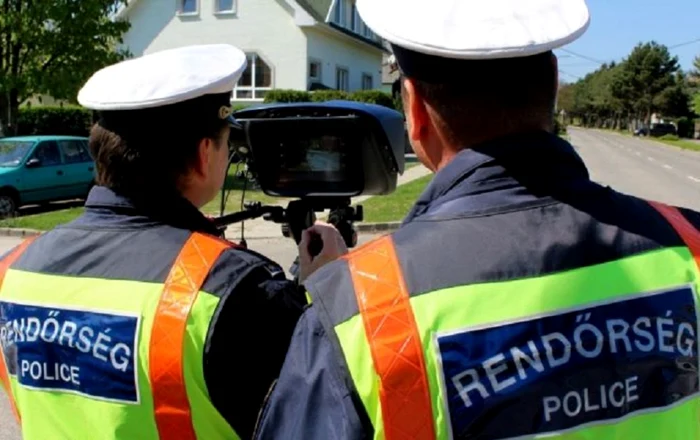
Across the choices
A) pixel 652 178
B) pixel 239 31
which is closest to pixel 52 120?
pixel 239 31

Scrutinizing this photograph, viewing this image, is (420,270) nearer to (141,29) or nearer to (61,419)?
(61,419)

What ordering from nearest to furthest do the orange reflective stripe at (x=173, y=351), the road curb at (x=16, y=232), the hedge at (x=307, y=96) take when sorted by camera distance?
the orange reflective stripe at (x=173, y=351) < the road curb at (x=16, y=232) < the hedge at (x=307, y=96)

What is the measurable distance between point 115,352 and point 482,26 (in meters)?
1.01

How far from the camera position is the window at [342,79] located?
3089 cm

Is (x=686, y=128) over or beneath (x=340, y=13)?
beneath

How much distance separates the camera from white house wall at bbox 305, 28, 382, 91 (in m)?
28.3

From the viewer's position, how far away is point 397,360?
1.23 meters

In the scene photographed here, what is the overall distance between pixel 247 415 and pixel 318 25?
26.5 metres

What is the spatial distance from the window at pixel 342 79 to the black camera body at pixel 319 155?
28.4 meters

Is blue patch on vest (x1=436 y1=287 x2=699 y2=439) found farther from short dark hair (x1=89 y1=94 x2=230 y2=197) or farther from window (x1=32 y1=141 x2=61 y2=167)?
window (x1=32 y1=141 x2=61 y2=167)

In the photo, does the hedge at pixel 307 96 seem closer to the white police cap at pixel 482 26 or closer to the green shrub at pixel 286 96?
the green shrub at pixel 286 96

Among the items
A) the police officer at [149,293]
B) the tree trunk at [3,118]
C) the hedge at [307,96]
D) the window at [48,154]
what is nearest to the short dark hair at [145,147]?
the police officer at [149,293]

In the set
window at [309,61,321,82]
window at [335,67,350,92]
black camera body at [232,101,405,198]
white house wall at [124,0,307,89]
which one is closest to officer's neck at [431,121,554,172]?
black camera body at [232,101,405,198]

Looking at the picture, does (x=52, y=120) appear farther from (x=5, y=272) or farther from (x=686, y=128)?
(x=686, y=128)
